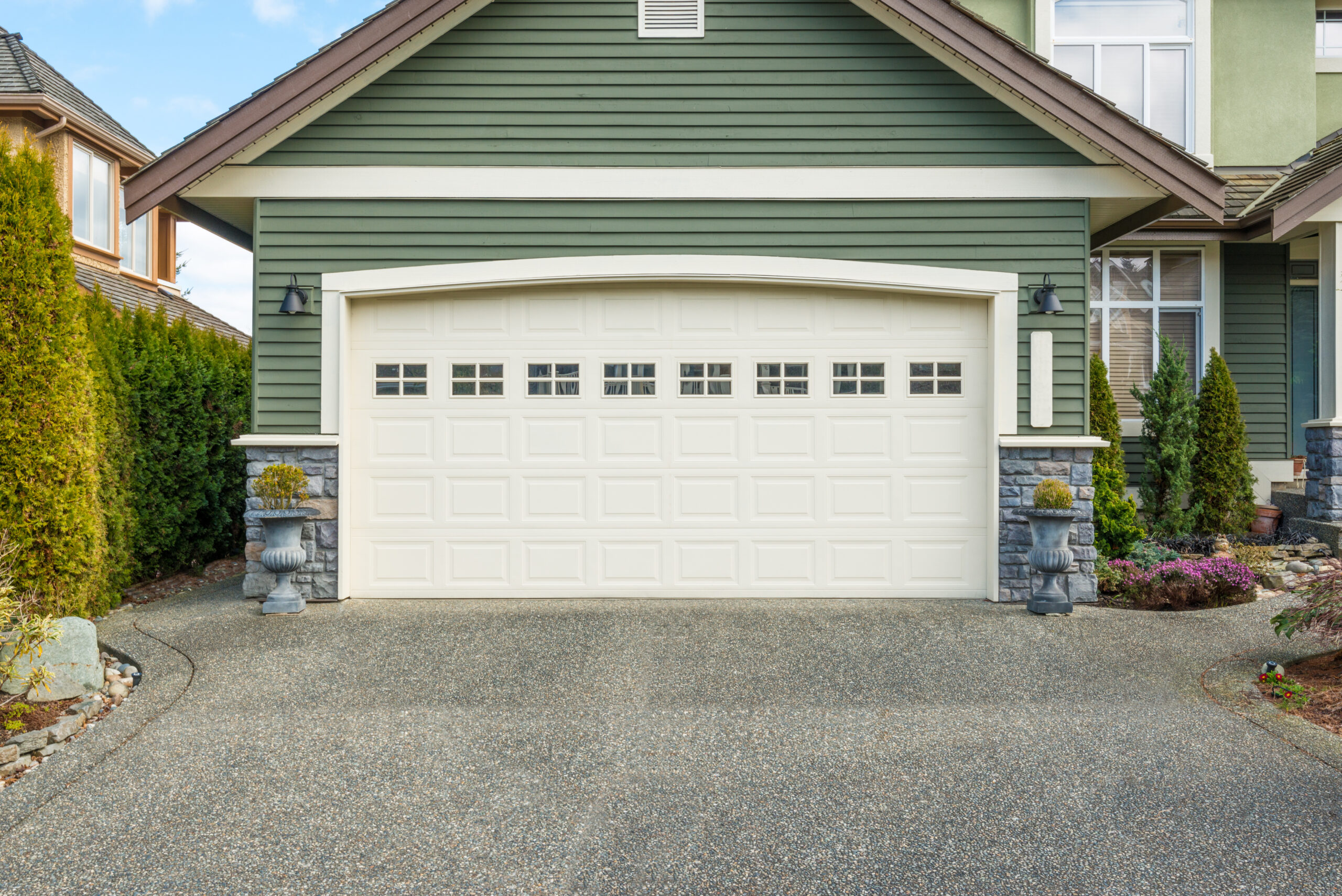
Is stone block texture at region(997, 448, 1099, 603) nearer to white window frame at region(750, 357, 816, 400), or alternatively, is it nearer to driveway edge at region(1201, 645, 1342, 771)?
driveway edge at region(1201, 645, 1342, 771)

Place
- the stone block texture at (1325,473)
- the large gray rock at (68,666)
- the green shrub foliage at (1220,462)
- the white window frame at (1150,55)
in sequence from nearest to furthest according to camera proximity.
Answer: the large gray rock at (68,666) < the stone block texture at (1325,473) < the green shrub foliage at (1220,462) < the white window frame at (1150,55)

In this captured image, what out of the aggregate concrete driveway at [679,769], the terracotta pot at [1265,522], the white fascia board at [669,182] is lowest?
the aggregate concrete driveway at [679,769]

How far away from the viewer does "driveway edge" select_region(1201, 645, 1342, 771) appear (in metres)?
4.11

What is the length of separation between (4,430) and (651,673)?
4299 mm

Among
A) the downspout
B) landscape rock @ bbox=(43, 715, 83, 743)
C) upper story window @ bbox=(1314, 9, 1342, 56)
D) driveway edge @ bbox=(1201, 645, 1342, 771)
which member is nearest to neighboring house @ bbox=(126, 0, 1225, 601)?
driveway edge @ bbox=(1201, 645, 1342, 771)

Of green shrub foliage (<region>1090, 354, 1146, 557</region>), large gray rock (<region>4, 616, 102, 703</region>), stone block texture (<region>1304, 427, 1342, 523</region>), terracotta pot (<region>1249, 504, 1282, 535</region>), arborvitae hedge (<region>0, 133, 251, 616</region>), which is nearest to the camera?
large gray rock (<region>4, 616, 102, 703</region>)

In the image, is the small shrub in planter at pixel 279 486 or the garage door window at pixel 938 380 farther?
the garage door window at pixel 938 380

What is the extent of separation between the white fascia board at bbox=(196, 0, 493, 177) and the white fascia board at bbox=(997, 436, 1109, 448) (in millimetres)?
5323

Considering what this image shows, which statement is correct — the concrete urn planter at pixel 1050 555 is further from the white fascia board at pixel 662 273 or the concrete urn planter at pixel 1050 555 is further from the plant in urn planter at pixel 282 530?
the plant in urn planter at pixel 282 530

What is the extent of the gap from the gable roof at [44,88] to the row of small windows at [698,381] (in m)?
9.42

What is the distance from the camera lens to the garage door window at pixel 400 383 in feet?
22.6

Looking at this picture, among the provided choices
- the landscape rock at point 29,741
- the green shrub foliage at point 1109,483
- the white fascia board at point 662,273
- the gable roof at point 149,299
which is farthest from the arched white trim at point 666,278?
the gable roof at point 149,299

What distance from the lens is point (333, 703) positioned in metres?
4.69

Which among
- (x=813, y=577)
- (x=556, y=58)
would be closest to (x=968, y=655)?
(x=813, y=577)
